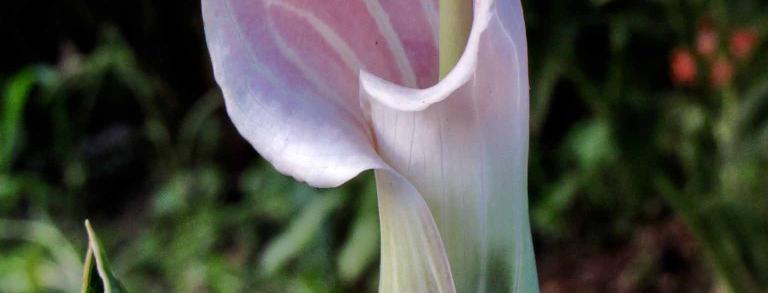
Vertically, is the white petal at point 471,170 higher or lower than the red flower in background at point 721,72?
higher

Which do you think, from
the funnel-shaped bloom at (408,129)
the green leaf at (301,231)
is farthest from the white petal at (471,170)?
Result: the green leaf at (301,231)

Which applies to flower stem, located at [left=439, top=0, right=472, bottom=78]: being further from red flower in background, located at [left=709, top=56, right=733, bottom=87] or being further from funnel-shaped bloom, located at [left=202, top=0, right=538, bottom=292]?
red flower in background, located at [left=709, top=56, right=733, bottom=87]

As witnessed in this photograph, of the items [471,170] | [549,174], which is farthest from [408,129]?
[549,174]

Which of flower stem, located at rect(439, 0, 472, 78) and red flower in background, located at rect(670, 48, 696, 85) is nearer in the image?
flower stem, located at rect(439, 0, 472, 78)

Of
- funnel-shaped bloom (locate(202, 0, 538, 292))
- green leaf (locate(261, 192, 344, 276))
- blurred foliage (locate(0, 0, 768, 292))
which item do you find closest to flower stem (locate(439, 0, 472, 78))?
funnel-shaped bloom (locate(202, 0, 538, 292))

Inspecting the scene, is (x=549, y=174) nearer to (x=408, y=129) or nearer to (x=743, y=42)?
(x=743, y=42)

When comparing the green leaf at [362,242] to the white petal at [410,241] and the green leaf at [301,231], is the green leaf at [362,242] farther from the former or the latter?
the white petal at [410,241]
